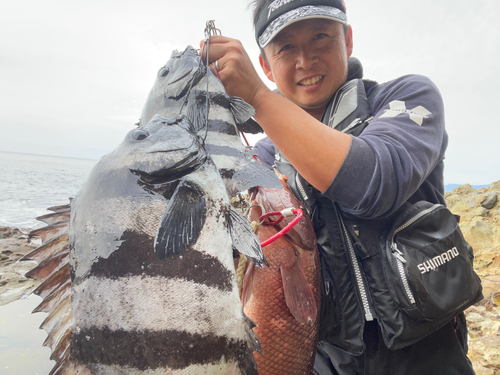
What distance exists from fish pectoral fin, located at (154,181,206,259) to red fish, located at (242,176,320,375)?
51cm

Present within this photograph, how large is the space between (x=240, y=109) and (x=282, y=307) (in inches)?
37.7

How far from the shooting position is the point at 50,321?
43.7 inches

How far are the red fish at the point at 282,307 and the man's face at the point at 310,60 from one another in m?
1.11

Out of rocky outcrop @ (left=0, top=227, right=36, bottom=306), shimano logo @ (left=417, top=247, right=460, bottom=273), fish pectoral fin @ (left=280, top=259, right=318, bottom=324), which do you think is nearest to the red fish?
fish pectoral fin @ (left=280, top=259, right=318, bottom=324)

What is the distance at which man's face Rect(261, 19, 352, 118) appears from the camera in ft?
5.81

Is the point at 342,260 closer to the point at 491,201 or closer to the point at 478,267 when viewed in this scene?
the point at 478,267

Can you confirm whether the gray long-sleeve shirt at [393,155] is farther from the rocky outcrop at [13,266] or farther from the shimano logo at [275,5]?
the rocky outcrop at [13,266]

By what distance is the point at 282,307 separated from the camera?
52.8 inches

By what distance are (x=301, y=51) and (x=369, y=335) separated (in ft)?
6.02

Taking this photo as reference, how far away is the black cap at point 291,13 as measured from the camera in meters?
1.64

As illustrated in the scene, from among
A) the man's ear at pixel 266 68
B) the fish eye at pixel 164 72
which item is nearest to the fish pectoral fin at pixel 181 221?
the fish eye at pixel 164 72

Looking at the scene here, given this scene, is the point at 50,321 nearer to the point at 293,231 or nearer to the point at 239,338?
the point at 239,338

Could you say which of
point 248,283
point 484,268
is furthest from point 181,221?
point 484,268

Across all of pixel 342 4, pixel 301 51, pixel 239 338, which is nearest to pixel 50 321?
pixel 239 338
